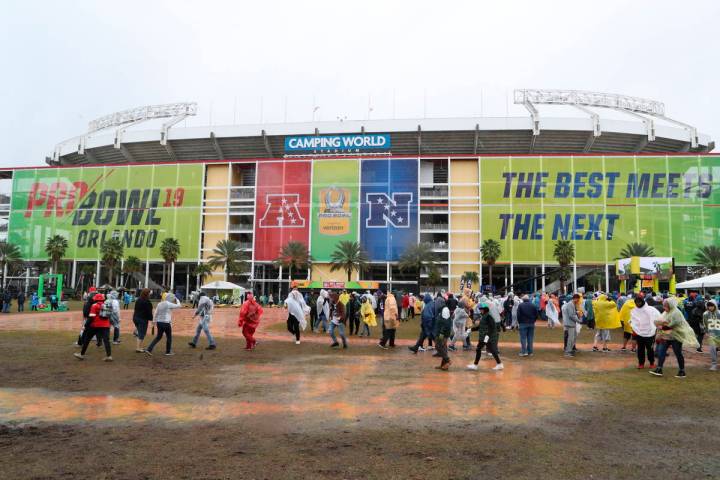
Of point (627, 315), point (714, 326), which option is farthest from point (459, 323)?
point (714, 326)

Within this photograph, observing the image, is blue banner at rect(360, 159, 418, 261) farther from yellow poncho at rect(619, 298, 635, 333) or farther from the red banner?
yellow poncho at rect(619, 298, 635, 333)

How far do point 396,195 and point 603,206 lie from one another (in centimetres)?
2713

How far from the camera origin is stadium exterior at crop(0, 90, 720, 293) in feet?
211

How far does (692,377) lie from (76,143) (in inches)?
3662

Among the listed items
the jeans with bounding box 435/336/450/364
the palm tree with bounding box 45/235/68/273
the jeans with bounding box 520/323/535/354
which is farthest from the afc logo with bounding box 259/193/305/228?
the jeans with bounding box 435/336/450/364

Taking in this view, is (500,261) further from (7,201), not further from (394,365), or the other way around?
(7,201)

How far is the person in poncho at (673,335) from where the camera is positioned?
11.1m

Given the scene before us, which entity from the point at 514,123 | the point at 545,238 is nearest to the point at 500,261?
the point at 545,238

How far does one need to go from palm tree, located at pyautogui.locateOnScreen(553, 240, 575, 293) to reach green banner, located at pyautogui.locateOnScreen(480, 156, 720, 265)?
222 cm

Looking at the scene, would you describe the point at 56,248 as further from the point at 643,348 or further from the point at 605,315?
the point at 643,348

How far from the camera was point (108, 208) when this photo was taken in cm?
7281

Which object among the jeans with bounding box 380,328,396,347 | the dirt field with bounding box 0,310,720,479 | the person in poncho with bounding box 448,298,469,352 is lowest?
the dirt field with bounding box 0,310,720,479

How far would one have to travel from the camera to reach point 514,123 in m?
69.8

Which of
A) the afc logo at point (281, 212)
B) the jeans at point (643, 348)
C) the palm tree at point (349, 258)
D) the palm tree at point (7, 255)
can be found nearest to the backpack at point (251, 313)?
the jeans at point (643, 348)
